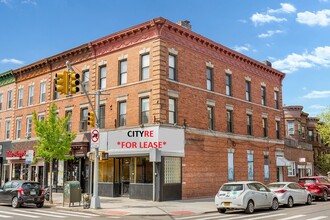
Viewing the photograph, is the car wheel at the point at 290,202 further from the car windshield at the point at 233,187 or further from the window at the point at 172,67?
the window at the point at 172,67

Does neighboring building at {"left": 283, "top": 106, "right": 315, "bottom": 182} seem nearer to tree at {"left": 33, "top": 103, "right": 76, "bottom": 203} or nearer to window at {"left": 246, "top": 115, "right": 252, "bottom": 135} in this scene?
window at {"left": 246, "top": 115, "right": 252, "bottom": 135}

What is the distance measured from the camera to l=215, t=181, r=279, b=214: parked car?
58.1ft

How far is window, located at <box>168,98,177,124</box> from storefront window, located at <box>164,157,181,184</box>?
2.55 m

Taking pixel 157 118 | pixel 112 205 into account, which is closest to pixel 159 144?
pixel 157 118

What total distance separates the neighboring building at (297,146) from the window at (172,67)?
1781 centimetres

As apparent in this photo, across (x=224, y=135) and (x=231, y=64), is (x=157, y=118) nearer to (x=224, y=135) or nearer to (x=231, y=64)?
(x=224, y=135)

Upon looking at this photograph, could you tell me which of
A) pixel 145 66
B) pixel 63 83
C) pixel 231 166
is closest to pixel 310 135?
pixel 231 166

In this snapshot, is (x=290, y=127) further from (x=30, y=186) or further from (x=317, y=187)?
(x=30, y=186)

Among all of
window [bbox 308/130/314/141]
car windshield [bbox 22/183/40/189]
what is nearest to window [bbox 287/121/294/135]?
window [bbox 308/130/314/141]

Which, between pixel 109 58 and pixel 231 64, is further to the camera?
pixel 231 64

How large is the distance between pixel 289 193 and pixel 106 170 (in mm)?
13061

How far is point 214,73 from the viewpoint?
29.7 meters

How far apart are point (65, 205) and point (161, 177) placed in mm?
6009

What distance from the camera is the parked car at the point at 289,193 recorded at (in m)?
21.0
